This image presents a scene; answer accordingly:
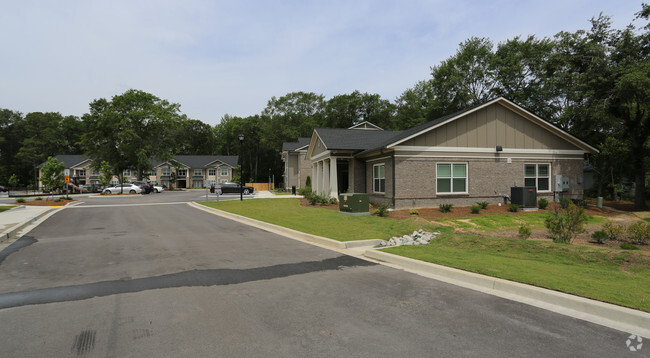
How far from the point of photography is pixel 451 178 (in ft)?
63.2

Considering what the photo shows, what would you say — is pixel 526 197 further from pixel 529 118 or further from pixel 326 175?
pixel 326 175

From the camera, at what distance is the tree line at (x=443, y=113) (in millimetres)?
21141

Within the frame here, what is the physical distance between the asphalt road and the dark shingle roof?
1575 centimetres

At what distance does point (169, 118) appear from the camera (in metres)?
63.9

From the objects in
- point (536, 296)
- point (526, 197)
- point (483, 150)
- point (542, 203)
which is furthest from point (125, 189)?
point (536, 296)

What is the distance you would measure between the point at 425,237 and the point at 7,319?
31.5ft

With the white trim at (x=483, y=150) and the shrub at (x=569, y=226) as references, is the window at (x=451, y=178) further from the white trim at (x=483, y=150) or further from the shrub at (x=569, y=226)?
the shrub at (x=569, y=226)

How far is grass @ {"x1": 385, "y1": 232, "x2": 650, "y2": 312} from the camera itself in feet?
17.2

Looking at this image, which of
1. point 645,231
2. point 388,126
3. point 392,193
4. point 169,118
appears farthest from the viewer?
point 388,126

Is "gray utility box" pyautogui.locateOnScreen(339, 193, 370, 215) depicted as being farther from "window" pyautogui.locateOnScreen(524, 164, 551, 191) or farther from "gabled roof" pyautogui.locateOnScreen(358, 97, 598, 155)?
"window" pyautogui.locateOnScreen(524, 164, 551, 191)

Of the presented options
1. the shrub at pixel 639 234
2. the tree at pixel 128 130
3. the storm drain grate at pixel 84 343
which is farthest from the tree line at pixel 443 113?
the storm drain grate at pixel 84 343

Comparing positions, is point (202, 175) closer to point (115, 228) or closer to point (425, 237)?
point (115, 228)

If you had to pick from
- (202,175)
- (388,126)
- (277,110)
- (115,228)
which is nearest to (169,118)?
(202,175)

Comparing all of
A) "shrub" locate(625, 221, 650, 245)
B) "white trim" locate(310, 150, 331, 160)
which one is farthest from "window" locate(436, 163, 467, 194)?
"shrub" locate(625, 221, 650, 245)
